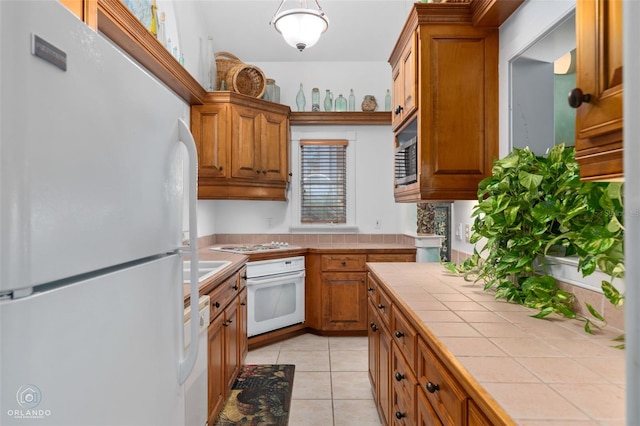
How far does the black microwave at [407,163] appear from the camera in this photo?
2373 millimetres

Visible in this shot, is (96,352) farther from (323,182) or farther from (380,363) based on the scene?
(323,182)

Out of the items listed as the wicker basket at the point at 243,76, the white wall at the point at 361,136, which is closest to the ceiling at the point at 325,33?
the white wall at the point at 361,136

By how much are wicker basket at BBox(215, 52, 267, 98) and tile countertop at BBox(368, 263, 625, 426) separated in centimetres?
302

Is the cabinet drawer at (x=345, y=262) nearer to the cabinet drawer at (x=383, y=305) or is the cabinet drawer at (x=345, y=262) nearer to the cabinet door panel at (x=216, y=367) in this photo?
the cabinet drawer at (x=383, y=305)

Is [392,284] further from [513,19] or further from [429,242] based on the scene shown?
[429,242]

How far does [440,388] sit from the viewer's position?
3.71 ft

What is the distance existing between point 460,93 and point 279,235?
2762 mm

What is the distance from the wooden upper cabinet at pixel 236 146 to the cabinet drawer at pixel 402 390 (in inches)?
95.9

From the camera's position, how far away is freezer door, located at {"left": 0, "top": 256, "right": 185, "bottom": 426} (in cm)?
55

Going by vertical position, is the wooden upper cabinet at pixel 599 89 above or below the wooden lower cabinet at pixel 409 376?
above

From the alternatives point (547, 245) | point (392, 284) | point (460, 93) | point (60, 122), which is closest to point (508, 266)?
point (547, 245)

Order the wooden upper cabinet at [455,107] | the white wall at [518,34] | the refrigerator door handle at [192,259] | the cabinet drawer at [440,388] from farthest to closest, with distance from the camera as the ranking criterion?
the wooden upper cabinet at [455,107], the white wall at [518,34], the refrigerator door handle at [192,259], the cabinet drawer at [440,388]

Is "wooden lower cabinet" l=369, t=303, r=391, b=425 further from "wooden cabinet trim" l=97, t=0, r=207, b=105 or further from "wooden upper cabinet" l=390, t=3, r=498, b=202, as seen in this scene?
"wooden cabinet trim" l=97, t=0, r=207, b=105

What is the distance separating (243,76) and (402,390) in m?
3.35
